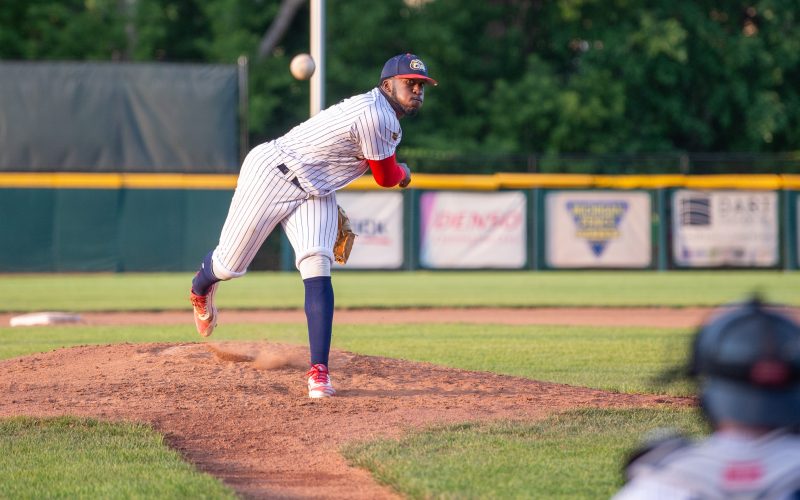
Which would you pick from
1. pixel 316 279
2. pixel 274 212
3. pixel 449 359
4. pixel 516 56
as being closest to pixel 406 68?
pixel 274 212

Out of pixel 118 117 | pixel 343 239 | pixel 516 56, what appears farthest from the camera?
pixel 516 56

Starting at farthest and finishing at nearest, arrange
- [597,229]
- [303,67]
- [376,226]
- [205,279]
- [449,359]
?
[597,229] < [376,226] < [303,67] < [449,359] < [205,279]

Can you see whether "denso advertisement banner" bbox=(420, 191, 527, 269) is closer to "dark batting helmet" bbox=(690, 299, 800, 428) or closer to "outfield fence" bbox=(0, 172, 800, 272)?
"outfield fence" bbox=(0, 172, 800, 272)

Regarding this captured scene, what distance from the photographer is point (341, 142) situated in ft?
17.3

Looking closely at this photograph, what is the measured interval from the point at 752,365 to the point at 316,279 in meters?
3.55

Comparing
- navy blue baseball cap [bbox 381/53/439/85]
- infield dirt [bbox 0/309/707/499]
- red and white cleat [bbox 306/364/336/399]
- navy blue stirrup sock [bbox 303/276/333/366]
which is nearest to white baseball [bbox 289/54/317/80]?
infield dirt [bbox 0/309/707/499]

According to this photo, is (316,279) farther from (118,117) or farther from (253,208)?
(118,117)

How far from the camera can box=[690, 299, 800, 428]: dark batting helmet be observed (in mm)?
1780

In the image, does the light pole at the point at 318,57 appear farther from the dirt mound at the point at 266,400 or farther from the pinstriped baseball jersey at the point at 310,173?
the pinstriped baseball jersey at the point at 310,173

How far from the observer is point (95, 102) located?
1800cm

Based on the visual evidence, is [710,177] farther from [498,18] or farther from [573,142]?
[498,18]

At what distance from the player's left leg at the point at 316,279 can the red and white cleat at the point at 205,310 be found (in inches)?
31.5

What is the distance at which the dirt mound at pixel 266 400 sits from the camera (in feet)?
13.5

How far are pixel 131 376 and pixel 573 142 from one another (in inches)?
823
